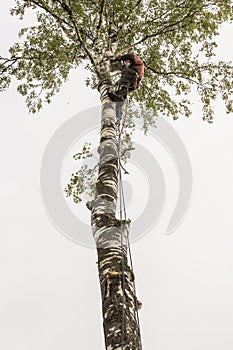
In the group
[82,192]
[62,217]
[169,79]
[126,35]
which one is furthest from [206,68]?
[62,217]

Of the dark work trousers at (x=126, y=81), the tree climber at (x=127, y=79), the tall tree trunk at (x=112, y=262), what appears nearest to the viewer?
the tall tree trunk at (x=112, y=262)

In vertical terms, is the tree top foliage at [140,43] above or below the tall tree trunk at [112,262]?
above

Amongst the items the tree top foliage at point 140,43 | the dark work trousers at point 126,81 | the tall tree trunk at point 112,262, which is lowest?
the tall tree trunk at point 112,262

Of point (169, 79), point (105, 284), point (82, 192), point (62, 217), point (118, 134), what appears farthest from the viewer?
point (62, 217)

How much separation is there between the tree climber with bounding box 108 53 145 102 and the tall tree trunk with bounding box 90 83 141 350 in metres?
1.06

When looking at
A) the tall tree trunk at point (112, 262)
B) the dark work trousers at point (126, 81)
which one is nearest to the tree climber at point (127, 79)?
the dark work trousers at point (126, 81)

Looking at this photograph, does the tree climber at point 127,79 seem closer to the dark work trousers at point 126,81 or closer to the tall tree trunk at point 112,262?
the dark work trousers at point 126,81

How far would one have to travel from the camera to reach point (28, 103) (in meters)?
9.42

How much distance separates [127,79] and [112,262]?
3.56 metres

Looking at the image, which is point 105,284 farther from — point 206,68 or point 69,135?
point 69,135

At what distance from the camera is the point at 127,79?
6113 mm

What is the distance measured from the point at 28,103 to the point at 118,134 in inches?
184

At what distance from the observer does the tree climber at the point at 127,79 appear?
19.0 ft

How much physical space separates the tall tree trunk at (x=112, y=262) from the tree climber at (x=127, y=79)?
1056 mm
